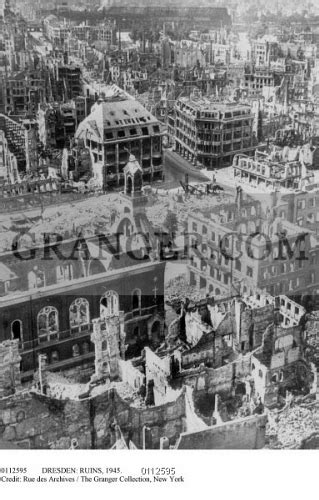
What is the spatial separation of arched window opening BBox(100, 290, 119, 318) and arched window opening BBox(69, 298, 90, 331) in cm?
10

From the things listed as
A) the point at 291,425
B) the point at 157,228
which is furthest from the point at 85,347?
the point at 291,425

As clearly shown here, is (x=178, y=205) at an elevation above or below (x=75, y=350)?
above

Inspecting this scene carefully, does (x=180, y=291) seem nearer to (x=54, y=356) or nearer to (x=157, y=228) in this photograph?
(x=157, y=228)

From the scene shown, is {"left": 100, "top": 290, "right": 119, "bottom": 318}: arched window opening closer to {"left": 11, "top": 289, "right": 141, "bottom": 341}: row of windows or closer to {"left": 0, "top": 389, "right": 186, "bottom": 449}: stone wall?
{"left": 11, "top": 289, "right": 141, "bottom": 341}: row of windows

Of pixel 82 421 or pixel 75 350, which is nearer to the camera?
pixel 82 421

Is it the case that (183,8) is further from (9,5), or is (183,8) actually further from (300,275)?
(300,275)

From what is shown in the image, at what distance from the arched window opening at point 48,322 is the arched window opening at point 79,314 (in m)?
0.10

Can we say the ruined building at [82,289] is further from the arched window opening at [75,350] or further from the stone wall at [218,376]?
the stone wall at [218,376]

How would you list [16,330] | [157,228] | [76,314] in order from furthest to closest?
[157,228] < [76,314] < [16,330]

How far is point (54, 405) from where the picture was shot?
432cm

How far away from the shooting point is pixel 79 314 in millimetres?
4445

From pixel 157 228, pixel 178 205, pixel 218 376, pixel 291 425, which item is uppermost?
pixel 178 205

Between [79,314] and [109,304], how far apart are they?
197 millimetres
